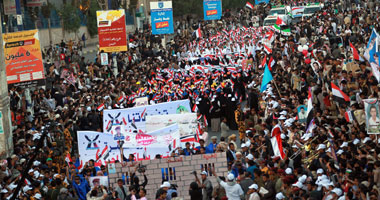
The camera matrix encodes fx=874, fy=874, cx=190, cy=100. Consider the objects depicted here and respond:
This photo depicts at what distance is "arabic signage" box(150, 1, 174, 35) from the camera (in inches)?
1582

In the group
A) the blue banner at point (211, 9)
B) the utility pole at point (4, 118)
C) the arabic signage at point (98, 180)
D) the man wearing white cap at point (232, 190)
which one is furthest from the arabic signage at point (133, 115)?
the blue banner at point (211, 9)

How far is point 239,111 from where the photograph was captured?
2305 cm

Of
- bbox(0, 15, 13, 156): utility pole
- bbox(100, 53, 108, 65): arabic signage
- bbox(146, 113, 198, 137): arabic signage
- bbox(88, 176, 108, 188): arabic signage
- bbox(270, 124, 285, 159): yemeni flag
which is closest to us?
bbox(88, 176, 108, 188): arabic signage

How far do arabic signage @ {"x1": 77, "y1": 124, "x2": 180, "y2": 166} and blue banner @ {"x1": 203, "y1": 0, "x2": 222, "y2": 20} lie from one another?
96.1ft

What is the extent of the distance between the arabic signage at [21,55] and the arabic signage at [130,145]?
5987 millimetres

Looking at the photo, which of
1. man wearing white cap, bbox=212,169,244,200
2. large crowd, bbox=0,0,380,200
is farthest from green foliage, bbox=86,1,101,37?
man wearing white cap, bbox=212,169,244,200

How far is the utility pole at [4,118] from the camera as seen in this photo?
22344 millimetres

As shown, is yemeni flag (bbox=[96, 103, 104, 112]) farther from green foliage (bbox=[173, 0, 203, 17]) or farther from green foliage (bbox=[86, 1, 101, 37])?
green foliage (bbox=[173, 0, 203, 17])

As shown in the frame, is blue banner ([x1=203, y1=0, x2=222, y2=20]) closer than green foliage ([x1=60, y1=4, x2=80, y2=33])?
Yes

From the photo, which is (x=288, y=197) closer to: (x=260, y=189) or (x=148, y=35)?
(x=260, y=189)

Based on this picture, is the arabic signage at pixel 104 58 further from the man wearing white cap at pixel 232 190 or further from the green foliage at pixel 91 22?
the green foliage at pixel 91 22

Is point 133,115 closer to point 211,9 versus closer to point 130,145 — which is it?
point 130,145

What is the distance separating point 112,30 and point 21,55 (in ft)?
29.8

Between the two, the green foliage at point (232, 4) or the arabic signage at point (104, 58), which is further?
the green foliage at point (232, 4)
